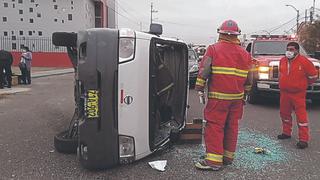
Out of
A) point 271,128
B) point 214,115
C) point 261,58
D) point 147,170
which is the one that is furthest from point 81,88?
point 261,58

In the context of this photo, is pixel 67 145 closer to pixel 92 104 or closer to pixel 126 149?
pixel 126 149

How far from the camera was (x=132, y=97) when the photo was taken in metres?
4.82

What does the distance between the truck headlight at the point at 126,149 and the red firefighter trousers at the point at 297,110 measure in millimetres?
2771

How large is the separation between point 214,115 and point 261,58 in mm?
5733

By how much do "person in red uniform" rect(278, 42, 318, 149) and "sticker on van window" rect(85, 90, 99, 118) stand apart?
329 centimetres

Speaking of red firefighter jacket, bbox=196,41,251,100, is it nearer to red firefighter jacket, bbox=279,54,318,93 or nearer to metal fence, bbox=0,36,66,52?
red firefighter jacket, bbox=279,54,318,93

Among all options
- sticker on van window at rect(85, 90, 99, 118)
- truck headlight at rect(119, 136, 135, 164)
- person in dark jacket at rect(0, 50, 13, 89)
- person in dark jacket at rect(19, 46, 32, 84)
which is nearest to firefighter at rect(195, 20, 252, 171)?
truck headlight at rect(119, 136, 135, 164)

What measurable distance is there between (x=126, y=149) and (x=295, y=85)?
3.11 m

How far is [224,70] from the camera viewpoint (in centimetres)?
507

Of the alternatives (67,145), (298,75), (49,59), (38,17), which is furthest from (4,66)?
(38,17)

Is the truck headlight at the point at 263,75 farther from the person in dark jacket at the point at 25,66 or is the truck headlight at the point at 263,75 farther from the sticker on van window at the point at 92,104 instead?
the person in dark jacket at the point at 25,66

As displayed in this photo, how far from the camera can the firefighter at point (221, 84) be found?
16.6 ft

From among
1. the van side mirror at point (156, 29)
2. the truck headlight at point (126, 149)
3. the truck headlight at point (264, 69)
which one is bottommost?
the truck headlight at point (126, 149)

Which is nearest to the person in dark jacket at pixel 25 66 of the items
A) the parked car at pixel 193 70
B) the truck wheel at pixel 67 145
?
the parked car at pixel 193 70
